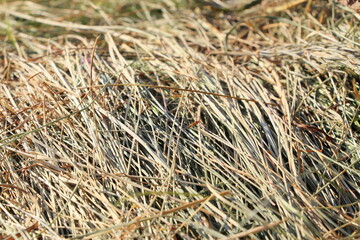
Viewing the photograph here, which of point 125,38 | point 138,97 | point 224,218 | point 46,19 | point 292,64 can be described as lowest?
point 224,218

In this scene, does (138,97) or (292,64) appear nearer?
(138,97)

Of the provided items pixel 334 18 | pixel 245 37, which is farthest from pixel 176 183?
pixel 334 18

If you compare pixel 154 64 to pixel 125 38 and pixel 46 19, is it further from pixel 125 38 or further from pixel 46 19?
pixel 46 19

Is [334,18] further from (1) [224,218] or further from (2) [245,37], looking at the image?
(1) [224,218]

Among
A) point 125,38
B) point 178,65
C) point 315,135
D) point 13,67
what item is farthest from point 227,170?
point 13,67

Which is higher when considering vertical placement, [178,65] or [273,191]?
[178,65]

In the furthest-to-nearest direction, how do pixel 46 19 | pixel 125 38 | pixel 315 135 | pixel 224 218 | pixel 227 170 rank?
pixel 46 19 → pixel 125 38 → pixel 315 135 → pixel 227 170 → pixel 224 218

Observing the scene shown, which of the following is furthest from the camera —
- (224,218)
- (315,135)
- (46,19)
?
(46,19)
